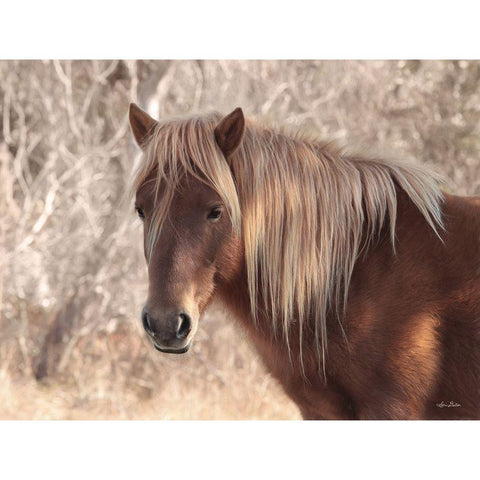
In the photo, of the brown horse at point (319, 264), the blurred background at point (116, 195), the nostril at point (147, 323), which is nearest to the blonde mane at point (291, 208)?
the brown horse at point (319, 264)

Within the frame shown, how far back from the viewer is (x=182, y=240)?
2125mm

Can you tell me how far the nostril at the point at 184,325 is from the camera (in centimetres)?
210

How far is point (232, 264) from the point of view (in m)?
2.23

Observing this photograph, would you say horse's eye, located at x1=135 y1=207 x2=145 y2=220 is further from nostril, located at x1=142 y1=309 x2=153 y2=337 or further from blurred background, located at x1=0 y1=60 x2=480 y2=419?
blurred background, located at x1=0 y1=60 x2=480 y2=419

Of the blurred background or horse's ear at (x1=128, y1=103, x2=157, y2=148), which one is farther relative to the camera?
the blurred background

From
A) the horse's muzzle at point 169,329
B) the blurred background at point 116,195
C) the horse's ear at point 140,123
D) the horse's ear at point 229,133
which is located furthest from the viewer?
the blurred background at point 116,195

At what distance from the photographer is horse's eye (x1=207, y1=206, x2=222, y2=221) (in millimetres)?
2168

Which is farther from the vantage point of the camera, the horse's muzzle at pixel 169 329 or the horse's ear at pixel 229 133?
the horse's ear at pixel 229 133

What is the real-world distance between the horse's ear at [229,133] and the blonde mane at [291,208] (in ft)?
0.10

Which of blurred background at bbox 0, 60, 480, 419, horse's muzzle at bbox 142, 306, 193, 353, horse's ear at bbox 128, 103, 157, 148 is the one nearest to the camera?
horse's muzzle at bbox 142, 306, 193, 353
